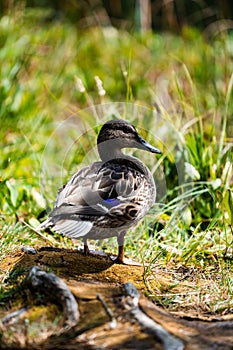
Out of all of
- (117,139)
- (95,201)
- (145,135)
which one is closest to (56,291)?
(95,201)

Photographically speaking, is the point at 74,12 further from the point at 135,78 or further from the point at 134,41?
the point at 135,78

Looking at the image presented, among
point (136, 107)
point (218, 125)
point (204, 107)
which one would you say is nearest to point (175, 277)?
point (136, 107)

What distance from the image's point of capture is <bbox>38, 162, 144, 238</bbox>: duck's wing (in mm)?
3143

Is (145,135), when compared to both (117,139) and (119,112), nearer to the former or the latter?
(119,112)

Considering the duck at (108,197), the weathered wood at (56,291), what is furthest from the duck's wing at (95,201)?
the weathered wood at (56,291)

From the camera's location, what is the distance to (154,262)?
140 inches

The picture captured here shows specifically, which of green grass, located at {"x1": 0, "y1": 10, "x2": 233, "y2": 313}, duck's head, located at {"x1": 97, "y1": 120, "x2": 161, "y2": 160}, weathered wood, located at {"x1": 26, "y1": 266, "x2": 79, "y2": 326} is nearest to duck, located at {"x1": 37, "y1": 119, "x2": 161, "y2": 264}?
duck's head, located at {"x1": 97, "y1": 120, "x2": 161, "y2": 160}

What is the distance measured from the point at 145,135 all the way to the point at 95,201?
1682 millimetres

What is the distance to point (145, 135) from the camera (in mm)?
4789

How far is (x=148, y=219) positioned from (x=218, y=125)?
1.84 m

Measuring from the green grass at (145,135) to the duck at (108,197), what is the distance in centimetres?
31

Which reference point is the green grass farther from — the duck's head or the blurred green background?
the duck's head

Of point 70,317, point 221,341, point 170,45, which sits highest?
point 70,317

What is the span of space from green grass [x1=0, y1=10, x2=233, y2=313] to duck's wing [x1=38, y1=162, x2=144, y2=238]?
36cm
